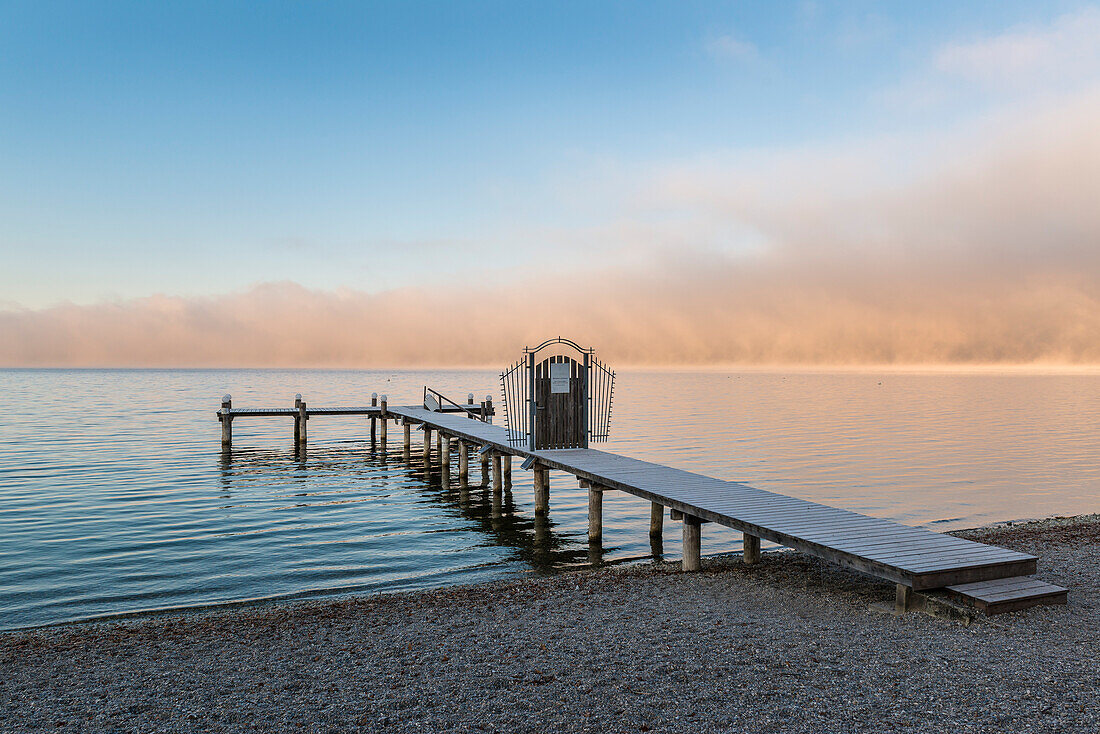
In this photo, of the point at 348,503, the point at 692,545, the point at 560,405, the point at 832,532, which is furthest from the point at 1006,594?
the point at 348,503

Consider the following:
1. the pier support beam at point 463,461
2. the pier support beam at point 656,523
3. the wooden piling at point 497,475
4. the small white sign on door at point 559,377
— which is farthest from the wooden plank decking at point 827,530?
the pier support beam at point 463,461

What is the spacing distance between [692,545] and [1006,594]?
4421mm

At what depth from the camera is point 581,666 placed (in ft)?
22.0

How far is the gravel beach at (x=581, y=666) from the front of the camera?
5617 millimetres

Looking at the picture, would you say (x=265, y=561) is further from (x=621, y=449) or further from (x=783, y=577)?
(x=621, y=449)

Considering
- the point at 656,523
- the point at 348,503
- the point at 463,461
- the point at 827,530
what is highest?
the point at 827,530

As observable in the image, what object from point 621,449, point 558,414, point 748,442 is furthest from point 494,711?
point 748,442

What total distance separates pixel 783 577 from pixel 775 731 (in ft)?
17.3

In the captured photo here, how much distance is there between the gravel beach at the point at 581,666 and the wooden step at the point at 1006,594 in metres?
0.15

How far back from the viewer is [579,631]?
7.84 m

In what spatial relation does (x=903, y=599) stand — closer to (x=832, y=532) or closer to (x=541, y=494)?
(x=832, y=532)

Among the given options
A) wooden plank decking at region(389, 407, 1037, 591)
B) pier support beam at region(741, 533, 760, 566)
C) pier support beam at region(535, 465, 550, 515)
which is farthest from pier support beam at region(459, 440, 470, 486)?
pier support beam at region(741, 533, 760, 566)

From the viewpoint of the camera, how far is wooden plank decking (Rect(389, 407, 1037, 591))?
314 inches

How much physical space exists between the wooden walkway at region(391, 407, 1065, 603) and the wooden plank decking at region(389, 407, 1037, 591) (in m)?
0.01
